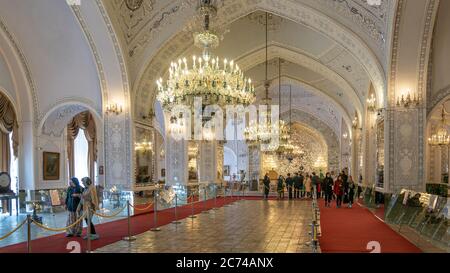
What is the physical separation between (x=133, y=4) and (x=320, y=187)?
10850 mm

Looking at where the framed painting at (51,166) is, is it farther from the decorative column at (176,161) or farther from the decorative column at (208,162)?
the decorative column at (208,162)

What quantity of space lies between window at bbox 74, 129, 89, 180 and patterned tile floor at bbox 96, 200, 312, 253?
1028cm

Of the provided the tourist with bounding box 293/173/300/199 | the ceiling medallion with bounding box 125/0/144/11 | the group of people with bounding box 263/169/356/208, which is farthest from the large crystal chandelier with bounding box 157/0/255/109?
the tourist with bounding box 293/173/300/199

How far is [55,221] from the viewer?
10.6 m

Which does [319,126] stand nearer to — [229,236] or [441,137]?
[441,137]

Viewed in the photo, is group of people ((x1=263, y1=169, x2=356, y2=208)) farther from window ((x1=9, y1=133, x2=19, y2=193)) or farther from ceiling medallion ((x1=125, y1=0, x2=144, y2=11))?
window ((x1=9, y1=133, x2=19, y2=193))

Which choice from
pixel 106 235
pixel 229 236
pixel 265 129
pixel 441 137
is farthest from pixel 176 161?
pixel 441 137

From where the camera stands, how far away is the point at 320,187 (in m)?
17.5

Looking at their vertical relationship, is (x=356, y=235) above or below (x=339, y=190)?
below

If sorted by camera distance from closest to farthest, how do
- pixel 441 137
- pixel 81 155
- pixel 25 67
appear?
pixel 25 67, pixel 441 137, pixel 81 155

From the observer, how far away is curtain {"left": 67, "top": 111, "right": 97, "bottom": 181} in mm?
16891

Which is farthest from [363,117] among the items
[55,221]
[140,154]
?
[55,221]

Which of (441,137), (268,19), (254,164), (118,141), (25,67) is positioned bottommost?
(254,164)

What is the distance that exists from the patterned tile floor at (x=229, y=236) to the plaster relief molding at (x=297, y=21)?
4.34m
